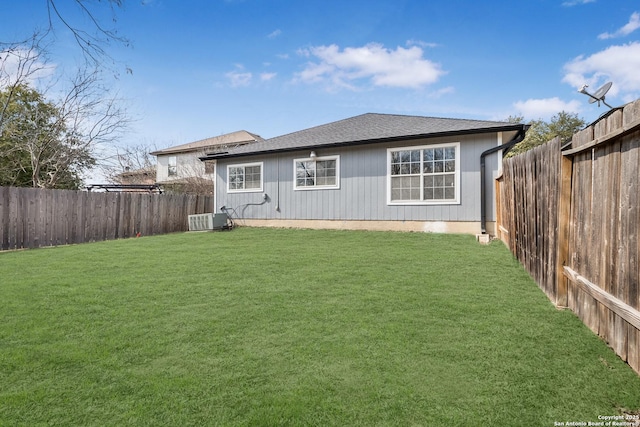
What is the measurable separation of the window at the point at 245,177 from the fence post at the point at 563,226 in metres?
10.2

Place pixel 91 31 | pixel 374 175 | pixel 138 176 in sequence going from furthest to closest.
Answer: pixel 138 176 → pixel 374 175 → pixel 91 31

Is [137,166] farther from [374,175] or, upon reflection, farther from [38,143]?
[374,175]

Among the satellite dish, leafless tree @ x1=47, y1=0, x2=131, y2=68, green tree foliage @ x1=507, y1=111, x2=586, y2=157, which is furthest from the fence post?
green tree foliage @ x1=507, y1=111, x2=586, y2=157

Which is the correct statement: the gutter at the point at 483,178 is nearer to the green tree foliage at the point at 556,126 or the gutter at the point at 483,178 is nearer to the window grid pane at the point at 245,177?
the window grid pane at the point at 245,177

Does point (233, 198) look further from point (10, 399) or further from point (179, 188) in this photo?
point (10, 399)

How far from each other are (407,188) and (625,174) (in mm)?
7821

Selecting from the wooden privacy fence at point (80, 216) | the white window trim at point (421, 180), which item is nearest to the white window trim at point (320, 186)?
the white window trim at point (421, 180)

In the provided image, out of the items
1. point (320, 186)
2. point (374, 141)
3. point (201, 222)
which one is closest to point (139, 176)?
point (201, 222)

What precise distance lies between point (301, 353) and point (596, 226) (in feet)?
7.57

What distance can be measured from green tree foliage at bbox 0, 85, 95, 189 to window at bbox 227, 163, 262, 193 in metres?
7.52

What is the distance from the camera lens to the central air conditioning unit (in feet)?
39.4

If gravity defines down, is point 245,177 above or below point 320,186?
above

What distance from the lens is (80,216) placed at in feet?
33.1

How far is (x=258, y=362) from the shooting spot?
2.30 m
